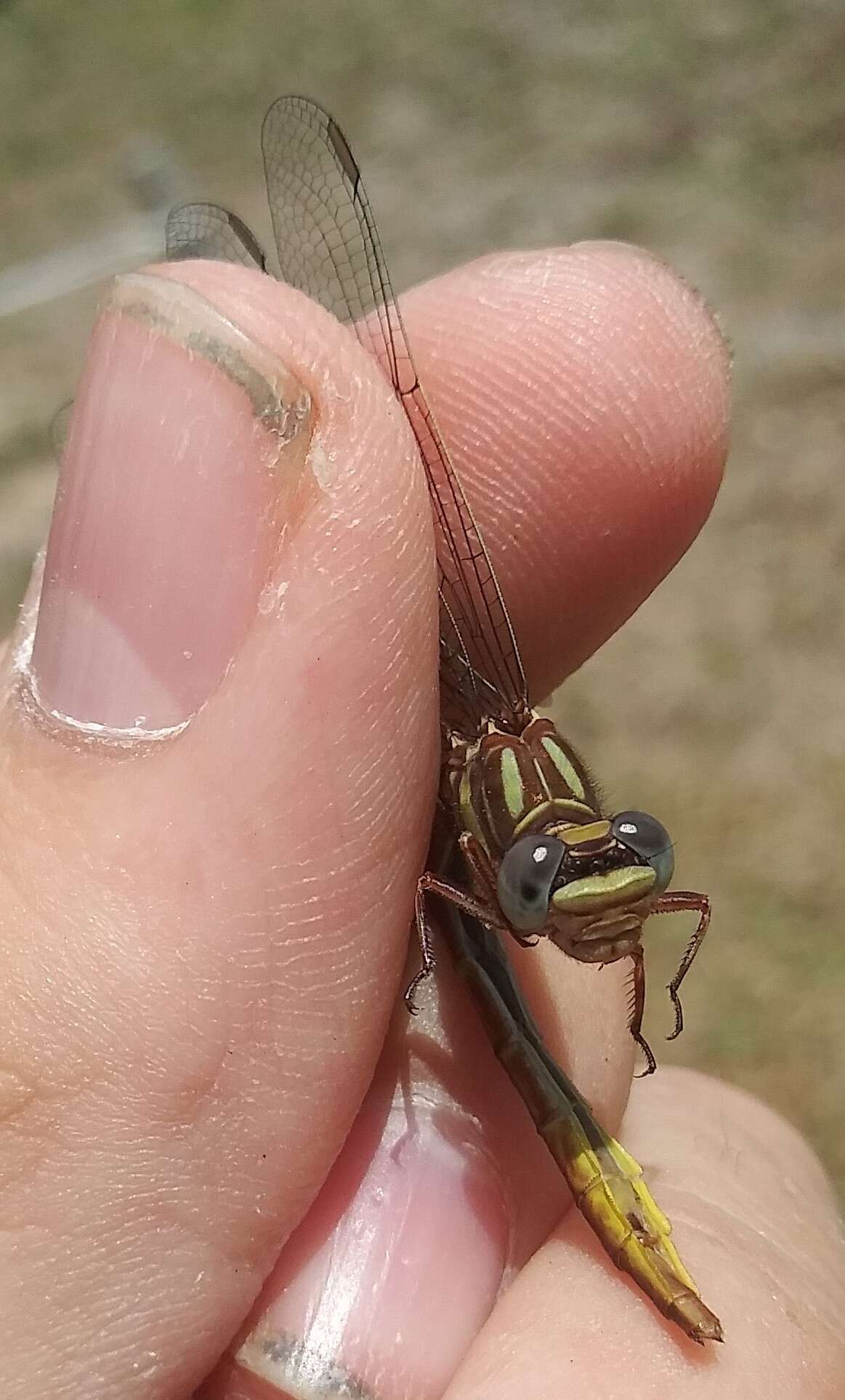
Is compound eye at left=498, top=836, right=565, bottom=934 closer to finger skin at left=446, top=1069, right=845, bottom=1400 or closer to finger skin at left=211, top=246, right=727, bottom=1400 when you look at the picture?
finger skin at left=211, top=246, right=727, bottom=1400

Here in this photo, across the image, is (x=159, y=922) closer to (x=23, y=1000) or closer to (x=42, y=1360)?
(x=23, y=1000)

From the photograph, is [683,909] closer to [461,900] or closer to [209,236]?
[461,900]

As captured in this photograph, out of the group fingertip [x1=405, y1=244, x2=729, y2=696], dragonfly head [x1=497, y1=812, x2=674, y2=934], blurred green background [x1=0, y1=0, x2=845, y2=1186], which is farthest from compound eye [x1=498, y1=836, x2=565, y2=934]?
blurred green background [x1=0, y1=0, x2=845, y2=1186]

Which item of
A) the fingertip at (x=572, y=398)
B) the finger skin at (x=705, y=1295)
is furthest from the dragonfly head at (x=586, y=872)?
the fingertip at (x=572, y=398)

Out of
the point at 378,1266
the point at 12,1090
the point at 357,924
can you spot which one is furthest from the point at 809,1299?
the point at 12,1090

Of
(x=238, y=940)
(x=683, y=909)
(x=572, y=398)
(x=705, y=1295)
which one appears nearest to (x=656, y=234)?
A: (x=572, y=398)

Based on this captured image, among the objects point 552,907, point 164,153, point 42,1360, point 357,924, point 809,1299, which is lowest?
point 809,1299

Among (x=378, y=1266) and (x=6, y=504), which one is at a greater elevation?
(x=6, y=504)
